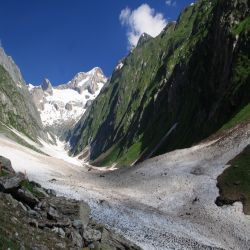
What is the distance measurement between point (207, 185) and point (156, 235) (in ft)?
65.2

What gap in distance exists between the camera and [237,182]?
52.0 meters

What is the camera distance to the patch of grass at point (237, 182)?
1922 inches

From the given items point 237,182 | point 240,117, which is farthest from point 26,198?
point 240,117

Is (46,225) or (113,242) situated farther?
(113,242)

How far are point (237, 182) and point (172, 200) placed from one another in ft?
24.7

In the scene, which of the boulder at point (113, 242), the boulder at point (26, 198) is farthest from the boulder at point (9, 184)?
the boulder at point (113, 242)

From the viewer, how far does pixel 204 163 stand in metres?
63.6

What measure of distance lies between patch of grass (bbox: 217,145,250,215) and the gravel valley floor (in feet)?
2.97

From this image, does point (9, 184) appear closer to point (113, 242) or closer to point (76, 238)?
point (76, 238)

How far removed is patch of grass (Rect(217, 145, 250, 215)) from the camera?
48812mm

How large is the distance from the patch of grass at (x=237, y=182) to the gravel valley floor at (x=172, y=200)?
906 millimetres

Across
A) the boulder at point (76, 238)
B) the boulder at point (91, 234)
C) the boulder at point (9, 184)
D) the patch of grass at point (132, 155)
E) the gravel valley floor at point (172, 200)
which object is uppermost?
the patch of grass at point (132, 155)

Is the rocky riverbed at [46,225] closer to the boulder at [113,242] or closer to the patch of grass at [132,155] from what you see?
the boulder at [113,242]

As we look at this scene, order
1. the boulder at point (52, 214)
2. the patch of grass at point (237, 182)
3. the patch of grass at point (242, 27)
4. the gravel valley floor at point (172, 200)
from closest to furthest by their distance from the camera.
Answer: the boulder at point (52, 214) → the gravel valley floor at point (172, 200) → the patch of grass at point (237, 182) → the patch of grass at point (242, 27)
